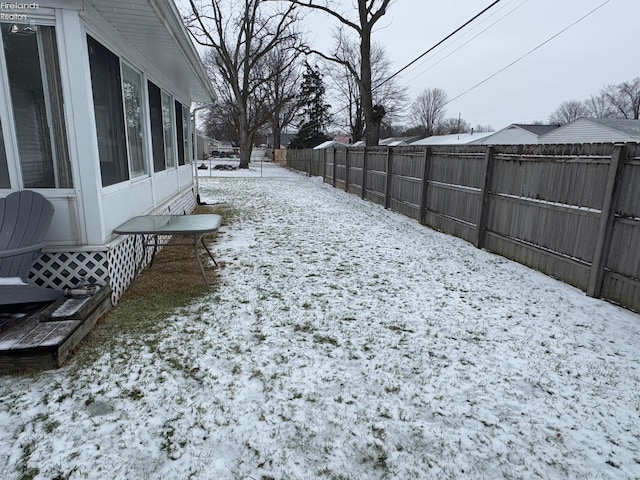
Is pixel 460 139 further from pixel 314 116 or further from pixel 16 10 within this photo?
pixel 16 10

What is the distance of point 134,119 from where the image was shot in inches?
188

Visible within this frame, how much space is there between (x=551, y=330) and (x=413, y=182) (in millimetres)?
5611

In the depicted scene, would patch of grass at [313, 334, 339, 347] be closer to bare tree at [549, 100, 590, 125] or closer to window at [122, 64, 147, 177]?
window at [122, 64, 147, 177]

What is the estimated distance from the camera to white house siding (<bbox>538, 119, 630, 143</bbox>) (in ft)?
62.7

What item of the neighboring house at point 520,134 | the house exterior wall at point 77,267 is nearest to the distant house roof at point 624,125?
the neighboring house at point 520,134

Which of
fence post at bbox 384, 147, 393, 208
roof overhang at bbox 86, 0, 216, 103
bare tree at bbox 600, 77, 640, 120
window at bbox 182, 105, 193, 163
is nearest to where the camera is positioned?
roof overhang at bbox 86, 0, 216, 103

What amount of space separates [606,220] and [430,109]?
2520 inches

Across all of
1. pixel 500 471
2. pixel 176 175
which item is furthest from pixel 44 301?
pixel 176 175

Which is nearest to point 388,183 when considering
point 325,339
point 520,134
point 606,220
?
point 606,220

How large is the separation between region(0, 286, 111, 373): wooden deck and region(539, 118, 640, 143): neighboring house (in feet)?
73.4

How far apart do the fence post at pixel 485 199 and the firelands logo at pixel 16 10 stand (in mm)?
5463

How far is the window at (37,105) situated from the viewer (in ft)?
9.91

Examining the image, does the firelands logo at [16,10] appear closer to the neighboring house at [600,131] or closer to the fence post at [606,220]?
the fence post at [606,220]

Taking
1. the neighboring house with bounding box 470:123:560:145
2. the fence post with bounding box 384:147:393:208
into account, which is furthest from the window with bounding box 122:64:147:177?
the neighboring house with bounding box 470:123:560:145
